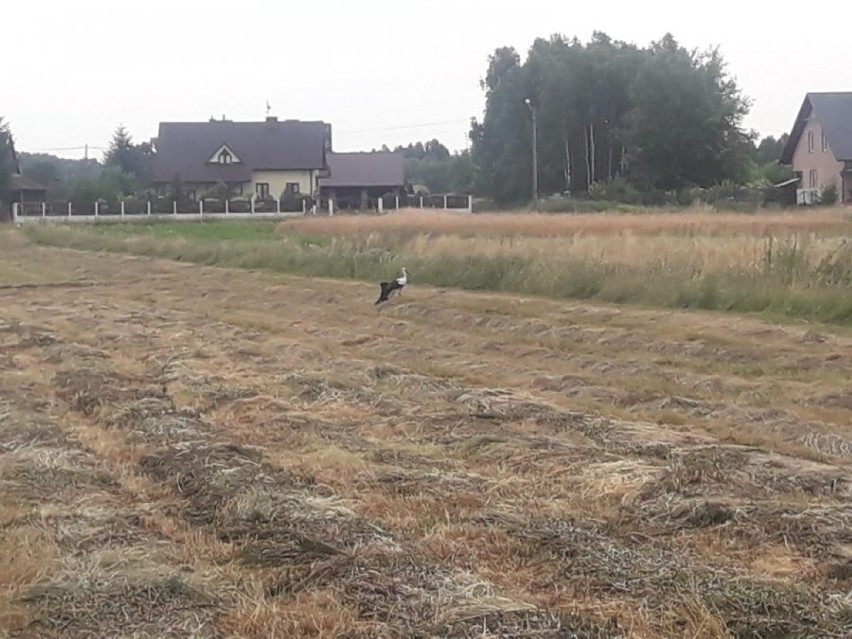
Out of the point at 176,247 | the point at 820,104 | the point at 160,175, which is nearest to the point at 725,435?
the point at 176,247

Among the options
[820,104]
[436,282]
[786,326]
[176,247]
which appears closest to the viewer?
[786,326]

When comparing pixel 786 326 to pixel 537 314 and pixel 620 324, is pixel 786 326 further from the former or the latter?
pixel 537 314

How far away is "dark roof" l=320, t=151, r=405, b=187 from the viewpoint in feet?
265

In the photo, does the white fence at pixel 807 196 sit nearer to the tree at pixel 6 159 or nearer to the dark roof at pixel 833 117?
the dark roof at pixel 833 117

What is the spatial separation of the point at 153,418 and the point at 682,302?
9665mm

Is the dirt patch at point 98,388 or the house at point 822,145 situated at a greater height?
the house at point 822,145

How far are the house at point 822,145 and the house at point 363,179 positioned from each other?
27.2m

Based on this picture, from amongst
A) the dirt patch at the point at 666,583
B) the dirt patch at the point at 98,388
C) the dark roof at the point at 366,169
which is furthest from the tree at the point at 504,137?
the dirt patch at the point at 666,583

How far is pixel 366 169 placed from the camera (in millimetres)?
82438

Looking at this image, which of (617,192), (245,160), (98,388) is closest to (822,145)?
(617,192)

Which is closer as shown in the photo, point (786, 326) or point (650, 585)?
point (650, 585)

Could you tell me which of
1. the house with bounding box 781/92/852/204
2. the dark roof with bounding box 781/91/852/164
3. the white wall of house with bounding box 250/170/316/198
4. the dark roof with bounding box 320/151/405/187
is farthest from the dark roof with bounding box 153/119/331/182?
the dark roof with bounding box 781/91/852/164

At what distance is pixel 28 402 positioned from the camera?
35.1 ft

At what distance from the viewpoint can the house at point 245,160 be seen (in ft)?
264
